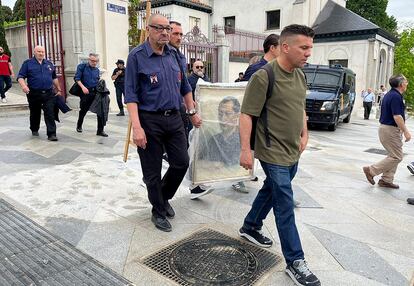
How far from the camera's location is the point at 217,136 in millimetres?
4395

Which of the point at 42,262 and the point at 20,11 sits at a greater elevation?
the point at 20,11

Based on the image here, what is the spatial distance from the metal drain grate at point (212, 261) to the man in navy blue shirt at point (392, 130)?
3.20m

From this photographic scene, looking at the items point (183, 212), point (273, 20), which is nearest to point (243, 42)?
point (273, 20)

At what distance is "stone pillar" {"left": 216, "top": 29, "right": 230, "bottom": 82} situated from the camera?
1714 centimetres

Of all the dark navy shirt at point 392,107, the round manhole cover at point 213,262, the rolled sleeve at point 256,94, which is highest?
the rolled sleeve at point 256,94

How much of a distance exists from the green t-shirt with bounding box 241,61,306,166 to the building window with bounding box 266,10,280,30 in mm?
25485

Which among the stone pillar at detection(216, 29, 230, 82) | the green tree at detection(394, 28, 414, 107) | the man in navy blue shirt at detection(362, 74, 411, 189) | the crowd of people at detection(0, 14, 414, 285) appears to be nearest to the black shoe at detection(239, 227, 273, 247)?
the crowd of people at detection(0, 14, 414, 285)

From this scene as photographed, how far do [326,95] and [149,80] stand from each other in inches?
392

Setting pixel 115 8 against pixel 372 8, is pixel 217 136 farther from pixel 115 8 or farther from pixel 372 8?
pixel 372 8

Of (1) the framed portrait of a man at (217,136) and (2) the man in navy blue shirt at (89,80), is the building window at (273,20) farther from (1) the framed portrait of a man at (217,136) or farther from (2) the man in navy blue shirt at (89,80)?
(1) the framed portrait of a man at (217,136)

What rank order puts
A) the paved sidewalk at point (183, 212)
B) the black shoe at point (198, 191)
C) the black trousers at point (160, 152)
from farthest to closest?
the black shoe at point (198, 191) < the black trousers at point (160, 152) < the paved sidewalk at point (183, 212)

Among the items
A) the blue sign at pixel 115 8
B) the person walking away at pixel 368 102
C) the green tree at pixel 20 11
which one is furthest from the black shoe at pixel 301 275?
the green tree at pixel 20 11

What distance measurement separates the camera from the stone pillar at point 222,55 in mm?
17141

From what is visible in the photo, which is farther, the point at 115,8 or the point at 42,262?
the point at 115,8
